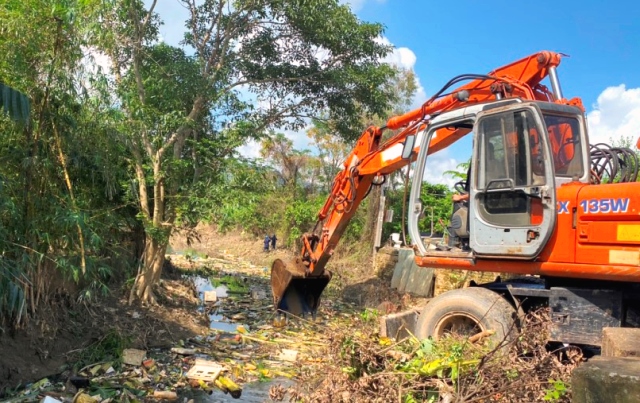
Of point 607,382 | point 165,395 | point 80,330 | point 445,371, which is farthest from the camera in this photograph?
point 80,330

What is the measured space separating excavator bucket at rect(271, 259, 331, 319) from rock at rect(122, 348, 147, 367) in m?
3.17

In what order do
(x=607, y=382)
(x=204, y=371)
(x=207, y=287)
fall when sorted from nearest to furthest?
(x=607, y=382)
(x=204, y=371)
(x=207, y=287)

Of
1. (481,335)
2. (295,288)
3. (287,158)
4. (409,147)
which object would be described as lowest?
(295,288)

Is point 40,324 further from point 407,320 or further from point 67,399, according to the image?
point 407,320

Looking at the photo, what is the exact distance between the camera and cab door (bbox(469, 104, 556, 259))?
4891 millimetres

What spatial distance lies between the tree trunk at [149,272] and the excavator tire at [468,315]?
4.72 m

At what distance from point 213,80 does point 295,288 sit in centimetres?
366

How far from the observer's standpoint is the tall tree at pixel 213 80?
28.0 feet

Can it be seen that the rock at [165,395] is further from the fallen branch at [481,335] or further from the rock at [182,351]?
the fallen branch at [481,335]

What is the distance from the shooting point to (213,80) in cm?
920

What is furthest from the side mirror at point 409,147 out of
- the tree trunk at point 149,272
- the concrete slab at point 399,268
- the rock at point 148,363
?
the concrete slab at point 399,268

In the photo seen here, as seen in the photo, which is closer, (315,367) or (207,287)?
(315,367)

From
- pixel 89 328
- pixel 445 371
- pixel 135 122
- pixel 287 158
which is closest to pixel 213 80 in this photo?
pixel 135 122

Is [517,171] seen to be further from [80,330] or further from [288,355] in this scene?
[80,330]
